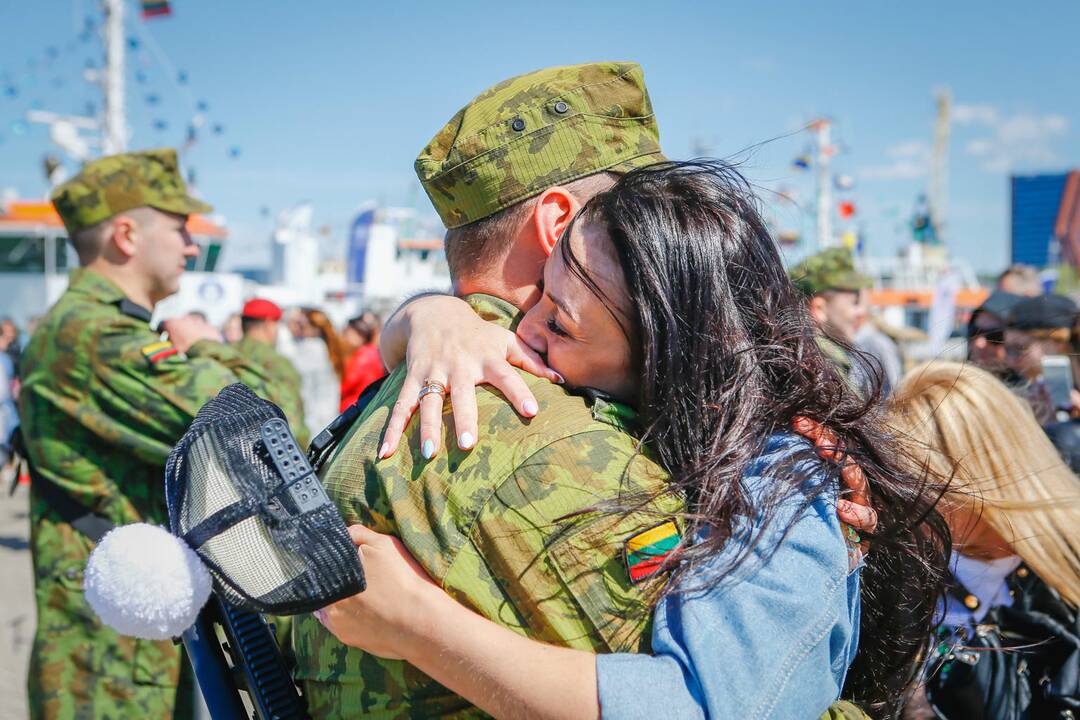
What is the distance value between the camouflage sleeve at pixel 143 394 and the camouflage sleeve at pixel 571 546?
6.04ft

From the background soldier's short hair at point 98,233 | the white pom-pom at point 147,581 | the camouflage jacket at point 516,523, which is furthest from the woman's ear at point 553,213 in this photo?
the background soldier's short hair at point 98,233

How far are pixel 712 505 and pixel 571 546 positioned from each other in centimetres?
19

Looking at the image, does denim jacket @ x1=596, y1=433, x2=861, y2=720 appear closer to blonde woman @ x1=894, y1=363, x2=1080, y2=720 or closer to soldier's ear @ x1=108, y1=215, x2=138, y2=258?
blonde woman @ x1=894, y1=363, x2=1080, y2=720

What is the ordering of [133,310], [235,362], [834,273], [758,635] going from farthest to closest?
1. [834,273]
2. [235,362]
3. [133,310]
4. [758,635]

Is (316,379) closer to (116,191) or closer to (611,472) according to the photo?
(116,191)

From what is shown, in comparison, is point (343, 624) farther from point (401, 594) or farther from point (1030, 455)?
point (1030, 455)

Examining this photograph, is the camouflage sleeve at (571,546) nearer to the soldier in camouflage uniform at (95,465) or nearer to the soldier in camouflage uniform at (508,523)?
the soldier in camouflage uniform at (508,523)

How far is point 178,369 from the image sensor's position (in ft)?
8.78

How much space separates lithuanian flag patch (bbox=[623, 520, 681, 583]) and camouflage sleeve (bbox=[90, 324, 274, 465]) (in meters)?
1.96

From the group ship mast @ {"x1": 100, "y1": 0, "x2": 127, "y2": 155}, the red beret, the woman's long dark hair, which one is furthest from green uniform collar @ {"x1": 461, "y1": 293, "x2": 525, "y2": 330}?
ship mast @ {"x1": 100, "y1": 0, "x2": 127, "y2": 155}

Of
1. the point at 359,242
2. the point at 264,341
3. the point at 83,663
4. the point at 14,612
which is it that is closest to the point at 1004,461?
the point at 83,663

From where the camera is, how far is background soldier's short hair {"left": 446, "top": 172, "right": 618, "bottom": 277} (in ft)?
4.83

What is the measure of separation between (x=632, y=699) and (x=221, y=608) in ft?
2.58

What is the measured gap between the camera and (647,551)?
3.46 ft
